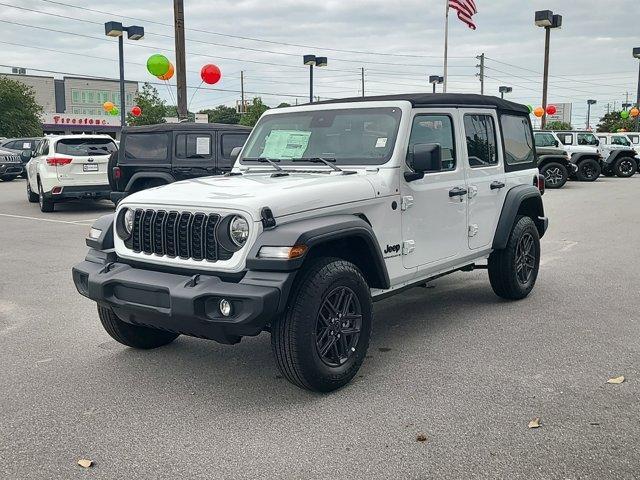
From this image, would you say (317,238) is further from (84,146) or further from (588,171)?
(588,171)

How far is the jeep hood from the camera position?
4.00 m

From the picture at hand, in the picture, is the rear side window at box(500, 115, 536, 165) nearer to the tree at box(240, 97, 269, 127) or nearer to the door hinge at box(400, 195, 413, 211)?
the door hinge at box(400, 195, 413, 211)

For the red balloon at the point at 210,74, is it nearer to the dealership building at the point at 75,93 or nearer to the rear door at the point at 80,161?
the rear door at the point at 80,161

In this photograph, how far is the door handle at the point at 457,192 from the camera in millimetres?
5398

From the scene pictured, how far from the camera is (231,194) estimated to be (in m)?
4.18

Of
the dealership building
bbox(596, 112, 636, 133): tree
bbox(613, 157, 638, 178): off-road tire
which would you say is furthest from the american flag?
the dealership building

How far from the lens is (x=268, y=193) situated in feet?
13.4

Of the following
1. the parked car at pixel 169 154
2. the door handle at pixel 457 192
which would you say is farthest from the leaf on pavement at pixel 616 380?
the parked car at pixel 169 154

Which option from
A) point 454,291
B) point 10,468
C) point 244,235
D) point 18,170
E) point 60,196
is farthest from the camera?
point 18,170

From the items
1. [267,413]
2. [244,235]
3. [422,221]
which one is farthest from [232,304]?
[422,221]

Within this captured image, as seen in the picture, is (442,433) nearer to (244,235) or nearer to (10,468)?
(244,235)

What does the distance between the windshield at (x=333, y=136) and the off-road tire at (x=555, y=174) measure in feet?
56.7

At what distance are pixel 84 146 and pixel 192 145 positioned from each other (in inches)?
167

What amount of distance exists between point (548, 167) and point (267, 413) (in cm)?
1923
